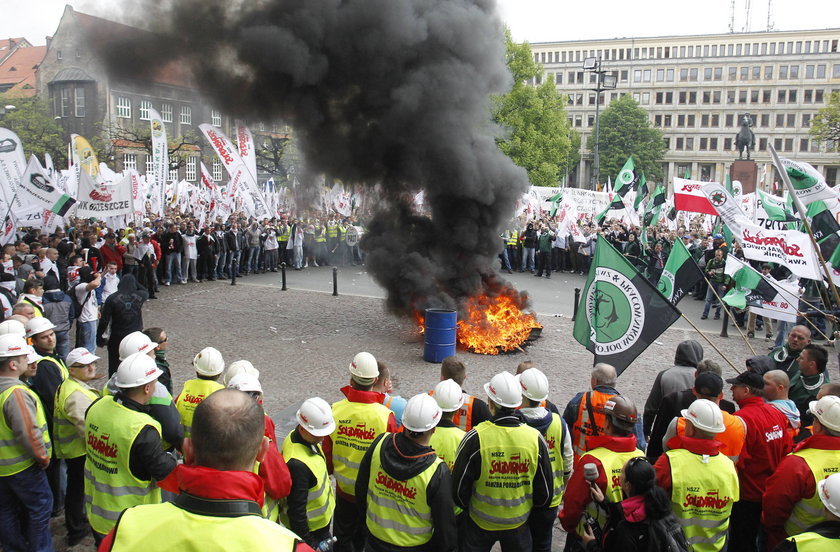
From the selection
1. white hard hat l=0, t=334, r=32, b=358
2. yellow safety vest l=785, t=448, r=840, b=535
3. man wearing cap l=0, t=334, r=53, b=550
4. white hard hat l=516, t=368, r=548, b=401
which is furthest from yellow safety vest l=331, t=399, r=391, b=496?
yellow safety vest l=785, t=448, r=840, b=535

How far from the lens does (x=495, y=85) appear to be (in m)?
14.1

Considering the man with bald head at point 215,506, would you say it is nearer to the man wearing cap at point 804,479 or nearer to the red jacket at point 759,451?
the man wearing cap at point 804,479

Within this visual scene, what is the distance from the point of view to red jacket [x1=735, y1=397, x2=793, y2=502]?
4.23 metres

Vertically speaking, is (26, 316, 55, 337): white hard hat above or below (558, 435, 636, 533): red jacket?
above

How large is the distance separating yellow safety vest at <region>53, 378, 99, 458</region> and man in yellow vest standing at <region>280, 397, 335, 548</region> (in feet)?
5.81

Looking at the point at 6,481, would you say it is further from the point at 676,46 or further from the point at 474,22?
the point at 676,46

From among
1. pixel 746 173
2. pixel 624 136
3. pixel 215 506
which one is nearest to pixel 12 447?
pixel 215 506

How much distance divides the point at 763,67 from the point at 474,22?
261ft

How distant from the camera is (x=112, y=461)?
353 cm

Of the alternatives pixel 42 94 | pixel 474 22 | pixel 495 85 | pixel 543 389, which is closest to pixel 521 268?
pixel 495 85

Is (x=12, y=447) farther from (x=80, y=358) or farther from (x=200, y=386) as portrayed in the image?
(x=200, y=386)

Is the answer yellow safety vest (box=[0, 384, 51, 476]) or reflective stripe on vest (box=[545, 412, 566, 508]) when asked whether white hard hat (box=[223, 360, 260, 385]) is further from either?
reflective stripe on vest (box=[545, 412, 566, 508])

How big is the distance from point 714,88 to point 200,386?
3503 inches

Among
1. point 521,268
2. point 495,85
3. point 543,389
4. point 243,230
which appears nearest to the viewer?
point 543,389
